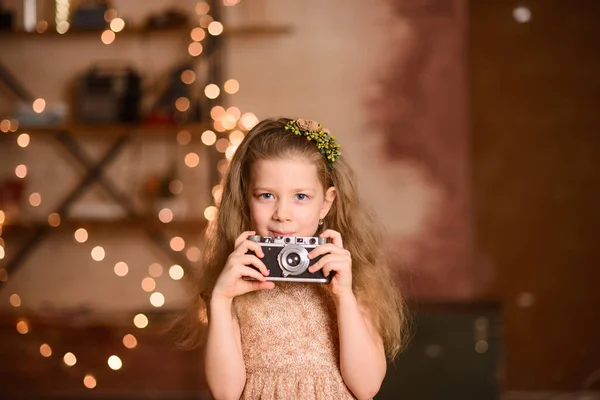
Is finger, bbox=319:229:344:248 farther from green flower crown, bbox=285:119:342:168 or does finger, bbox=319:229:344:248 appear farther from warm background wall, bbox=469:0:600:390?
warm background wall, bbox=469:0:600:390

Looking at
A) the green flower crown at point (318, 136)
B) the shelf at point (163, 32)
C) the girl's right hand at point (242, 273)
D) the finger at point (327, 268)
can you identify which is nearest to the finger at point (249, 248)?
the girl's right hand at point (242, 273)

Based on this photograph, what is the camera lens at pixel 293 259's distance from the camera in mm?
1225

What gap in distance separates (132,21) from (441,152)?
1552 mm

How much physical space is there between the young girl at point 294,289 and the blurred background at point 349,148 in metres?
1.87

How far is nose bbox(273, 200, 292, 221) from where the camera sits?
4.09 ft

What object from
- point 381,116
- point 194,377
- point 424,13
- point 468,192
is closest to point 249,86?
point 381,116

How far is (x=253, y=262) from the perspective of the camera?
48.8 inches

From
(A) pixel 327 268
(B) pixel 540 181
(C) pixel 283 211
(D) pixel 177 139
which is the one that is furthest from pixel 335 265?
(B) pixel 540 181

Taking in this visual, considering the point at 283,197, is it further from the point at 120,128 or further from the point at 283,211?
the point at 120,128

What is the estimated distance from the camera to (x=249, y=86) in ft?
11.1

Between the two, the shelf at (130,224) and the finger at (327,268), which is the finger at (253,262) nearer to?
the finger at (327,268)

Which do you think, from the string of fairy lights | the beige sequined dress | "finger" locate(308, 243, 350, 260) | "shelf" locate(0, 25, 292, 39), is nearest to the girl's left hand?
"finger" locate(308, 243, 350, 260)

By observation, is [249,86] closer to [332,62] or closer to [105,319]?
[332,62]

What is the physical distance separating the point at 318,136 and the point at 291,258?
0.25m
